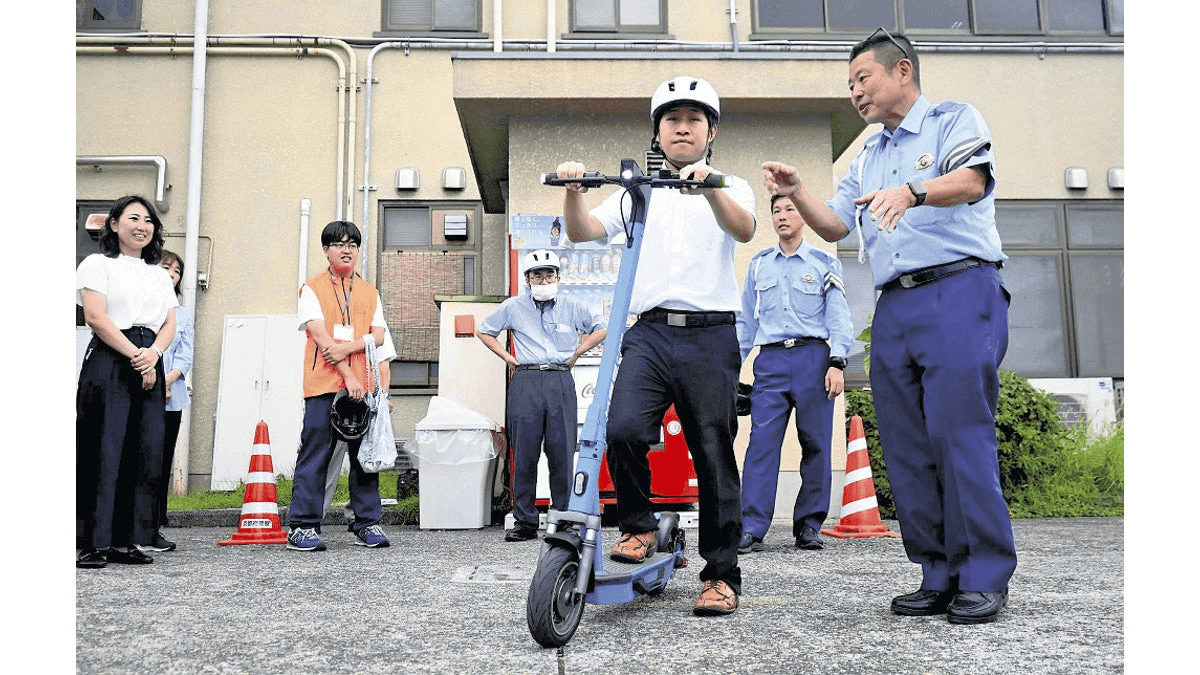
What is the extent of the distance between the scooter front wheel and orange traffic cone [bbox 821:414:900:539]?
3.71 meters

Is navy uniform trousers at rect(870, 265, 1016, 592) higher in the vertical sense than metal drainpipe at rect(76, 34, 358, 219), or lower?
lower

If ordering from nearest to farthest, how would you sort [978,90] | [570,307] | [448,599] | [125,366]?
[448,599] < [125,366] < [570,307] < [978,90]

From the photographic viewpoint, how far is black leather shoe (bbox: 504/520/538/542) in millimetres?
5898

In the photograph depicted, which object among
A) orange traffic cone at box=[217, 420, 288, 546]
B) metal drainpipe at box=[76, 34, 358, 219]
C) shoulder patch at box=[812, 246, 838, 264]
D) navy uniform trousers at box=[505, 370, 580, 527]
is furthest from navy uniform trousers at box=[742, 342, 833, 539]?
metal drainpipe at box=[76, 34, 358, 219]

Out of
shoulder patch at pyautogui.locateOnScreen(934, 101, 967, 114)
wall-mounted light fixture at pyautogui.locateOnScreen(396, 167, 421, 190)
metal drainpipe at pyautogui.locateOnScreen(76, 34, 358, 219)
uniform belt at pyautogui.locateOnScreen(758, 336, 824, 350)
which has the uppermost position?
metal drainpipe at pyautogui.locateOnScreen(76, 34, 358, 219)

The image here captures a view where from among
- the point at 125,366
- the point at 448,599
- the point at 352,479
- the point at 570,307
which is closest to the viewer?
the point at 448,599

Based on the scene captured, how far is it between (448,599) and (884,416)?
5.48 ft

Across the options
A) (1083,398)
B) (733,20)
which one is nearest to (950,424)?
(1083,398)

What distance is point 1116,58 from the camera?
450 inches

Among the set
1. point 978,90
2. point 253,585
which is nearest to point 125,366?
point 253,585

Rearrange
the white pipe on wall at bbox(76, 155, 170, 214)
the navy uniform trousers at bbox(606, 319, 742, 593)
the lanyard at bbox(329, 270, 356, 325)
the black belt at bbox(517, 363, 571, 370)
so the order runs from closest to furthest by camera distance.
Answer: the navy uniform trousers at bbox(606, 319, 742, 593) → the lanyard at bbox(329, 270, 356, 325) → the black belt at bbox(517, 363, 571, 370) → the white pipe on wall at bbox(76, 155, 170, 214)

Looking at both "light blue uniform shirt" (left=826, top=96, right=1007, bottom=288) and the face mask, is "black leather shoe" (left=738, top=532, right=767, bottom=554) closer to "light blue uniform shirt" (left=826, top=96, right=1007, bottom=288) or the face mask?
"light blue uniform shirt" (left=826, top=96, right=1007, bottom=288)

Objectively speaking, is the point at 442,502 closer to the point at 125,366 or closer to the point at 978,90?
the point at 125,366

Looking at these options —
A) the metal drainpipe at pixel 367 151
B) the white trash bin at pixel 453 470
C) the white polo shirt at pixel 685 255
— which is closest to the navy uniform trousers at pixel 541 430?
the white trash bin at pixel 453 470
